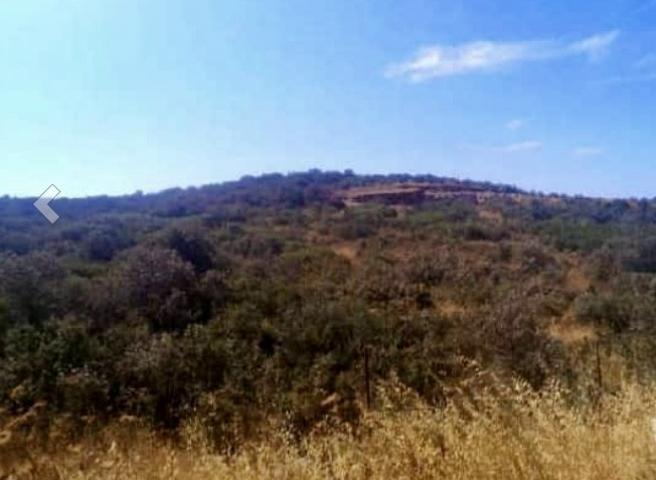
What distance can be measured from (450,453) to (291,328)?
6.52 m

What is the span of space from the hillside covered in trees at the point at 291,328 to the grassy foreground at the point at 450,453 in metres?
0.64

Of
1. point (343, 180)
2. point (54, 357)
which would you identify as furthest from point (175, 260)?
point (343, 180)

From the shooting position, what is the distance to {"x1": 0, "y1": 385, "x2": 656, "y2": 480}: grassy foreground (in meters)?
3.69

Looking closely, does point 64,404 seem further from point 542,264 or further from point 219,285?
point 542,264

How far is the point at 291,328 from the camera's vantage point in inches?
406

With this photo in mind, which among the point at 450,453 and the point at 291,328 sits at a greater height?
the point at 450,453

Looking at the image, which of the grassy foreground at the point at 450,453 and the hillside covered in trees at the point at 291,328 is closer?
the grassy foreground at the point at 450,453

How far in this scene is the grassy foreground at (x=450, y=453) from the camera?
369 centimetres

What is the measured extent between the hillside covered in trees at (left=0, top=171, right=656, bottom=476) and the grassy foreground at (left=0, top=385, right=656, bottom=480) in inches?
25.0

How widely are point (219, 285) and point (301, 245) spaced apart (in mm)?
11794

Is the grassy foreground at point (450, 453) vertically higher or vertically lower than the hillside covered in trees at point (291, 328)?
higher

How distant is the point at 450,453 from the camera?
3936 millimetres

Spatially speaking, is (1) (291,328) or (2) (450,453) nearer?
(2) (450,453)

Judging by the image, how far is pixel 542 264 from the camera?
22.7 m
